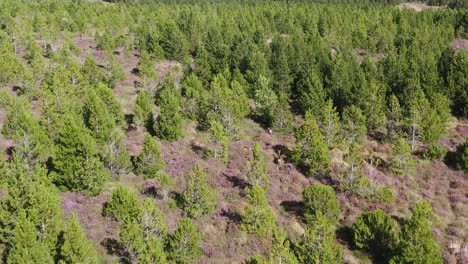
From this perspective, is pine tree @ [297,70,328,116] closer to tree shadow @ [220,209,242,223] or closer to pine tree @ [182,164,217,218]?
tree shadow @ [220,209,242,223]

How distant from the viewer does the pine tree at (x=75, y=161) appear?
40125mm

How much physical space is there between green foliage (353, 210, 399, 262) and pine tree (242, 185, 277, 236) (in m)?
10.1

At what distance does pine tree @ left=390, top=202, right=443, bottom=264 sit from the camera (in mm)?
35656

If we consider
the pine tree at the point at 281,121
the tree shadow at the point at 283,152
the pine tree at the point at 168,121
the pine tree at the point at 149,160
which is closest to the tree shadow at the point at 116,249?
the pine tree at the point at 149,160

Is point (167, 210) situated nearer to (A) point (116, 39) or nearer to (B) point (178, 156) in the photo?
(B) point (178, 156)

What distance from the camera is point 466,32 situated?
123 metres

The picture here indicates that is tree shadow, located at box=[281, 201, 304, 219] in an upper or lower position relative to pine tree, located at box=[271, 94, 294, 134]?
lower

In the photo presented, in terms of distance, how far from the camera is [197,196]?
1657 inches

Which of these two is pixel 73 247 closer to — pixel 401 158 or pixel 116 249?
pixel 116 249

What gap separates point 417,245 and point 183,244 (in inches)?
874

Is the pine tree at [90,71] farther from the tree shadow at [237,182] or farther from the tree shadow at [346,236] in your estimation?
the tree shadow at [346,236]

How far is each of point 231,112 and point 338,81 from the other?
949 inches

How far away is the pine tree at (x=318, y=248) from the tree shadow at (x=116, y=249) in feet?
53.5

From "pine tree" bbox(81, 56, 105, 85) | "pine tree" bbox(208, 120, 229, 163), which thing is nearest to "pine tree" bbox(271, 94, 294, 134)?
"pine tree" bbox(208, 120, 229, 163)
